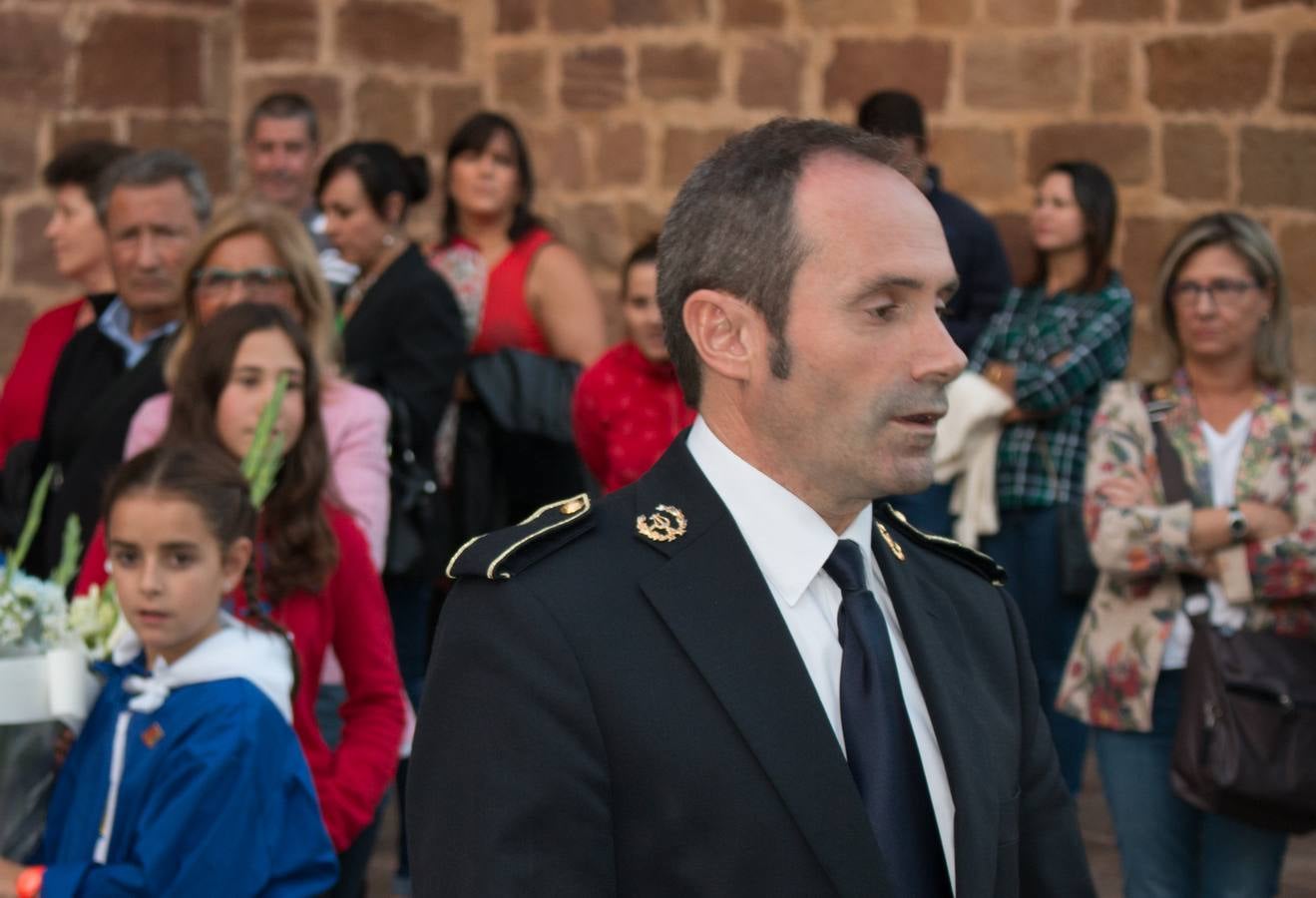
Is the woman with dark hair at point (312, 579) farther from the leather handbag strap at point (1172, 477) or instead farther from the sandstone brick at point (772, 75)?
the sandstone brick at point (772, 75)

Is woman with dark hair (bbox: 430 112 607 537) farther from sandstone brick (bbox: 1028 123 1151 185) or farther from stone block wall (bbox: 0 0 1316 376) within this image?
sandstone brick (bbox: 1028 123 1151 185)

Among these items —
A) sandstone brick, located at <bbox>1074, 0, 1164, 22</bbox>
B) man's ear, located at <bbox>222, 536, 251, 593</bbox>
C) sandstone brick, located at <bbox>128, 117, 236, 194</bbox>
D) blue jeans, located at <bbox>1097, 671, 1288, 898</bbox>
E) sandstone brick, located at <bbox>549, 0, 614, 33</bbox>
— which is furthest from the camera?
sandstone brick, located at <bbox>549, 0, 614, 33</bbox>

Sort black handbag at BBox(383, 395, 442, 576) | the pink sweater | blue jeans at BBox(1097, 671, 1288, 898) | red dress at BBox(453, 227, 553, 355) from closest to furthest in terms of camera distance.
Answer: blue jeans at BBox(1097, 671, 1288, 898) → the pink sweater → black handbag at BBox(383, 395, 442, 576) → red dress at BBox(453, 227, 553, 355)

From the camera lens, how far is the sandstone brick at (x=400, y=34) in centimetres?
878

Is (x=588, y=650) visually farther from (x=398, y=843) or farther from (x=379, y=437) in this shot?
(x=398, y=843)

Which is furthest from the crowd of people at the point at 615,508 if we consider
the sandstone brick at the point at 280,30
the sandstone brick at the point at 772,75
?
the sandstone brick at the point at 772,75

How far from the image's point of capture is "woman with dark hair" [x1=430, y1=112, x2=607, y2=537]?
5.93 metres

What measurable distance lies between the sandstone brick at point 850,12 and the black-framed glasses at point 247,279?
406 centimetres

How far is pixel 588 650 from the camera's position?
1921 mm

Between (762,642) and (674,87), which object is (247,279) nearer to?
(762,642)

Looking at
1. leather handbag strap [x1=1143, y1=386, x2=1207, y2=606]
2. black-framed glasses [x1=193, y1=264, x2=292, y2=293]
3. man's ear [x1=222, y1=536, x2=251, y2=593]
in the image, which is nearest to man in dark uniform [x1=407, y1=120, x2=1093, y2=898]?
man's ear [x1=222, y1=536, x2=251, y2=593]

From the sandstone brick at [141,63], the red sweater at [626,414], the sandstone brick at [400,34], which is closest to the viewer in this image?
the red sweater at [626,414]

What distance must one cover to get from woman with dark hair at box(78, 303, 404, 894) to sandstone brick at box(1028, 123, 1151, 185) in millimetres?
4472

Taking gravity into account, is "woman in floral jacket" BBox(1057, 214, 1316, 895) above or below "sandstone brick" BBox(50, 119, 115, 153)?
below
